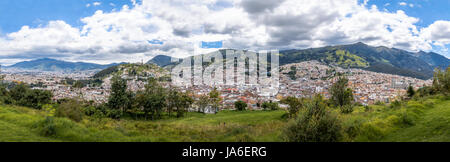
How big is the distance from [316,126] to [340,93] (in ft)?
79.5

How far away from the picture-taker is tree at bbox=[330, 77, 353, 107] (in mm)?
28730

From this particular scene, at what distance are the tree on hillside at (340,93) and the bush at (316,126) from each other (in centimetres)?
2237

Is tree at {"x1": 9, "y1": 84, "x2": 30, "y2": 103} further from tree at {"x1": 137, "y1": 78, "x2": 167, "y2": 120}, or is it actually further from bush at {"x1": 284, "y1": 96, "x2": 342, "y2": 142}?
bush at {"x1": 284, "y1": 96, "x2": 342, "y2": 142}

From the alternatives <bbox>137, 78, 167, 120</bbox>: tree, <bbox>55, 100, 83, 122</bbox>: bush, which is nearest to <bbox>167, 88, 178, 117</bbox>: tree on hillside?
<bbox>137, 78, 167, 120</bbox>: tree

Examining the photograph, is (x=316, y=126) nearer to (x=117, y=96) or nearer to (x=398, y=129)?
(x=398, y=129)

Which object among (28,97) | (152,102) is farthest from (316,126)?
(28,97)

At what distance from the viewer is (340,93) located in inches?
1160

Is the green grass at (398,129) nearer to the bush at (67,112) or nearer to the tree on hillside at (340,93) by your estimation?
the tree on hillside at (340,93)

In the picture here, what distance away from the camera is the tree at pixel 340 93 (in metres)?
28.7

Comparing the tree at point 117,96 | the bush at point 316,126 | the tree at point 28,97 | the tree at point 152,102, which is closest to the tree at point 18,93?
the tree at point 28,97

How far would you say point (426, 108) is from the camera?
19734mm
